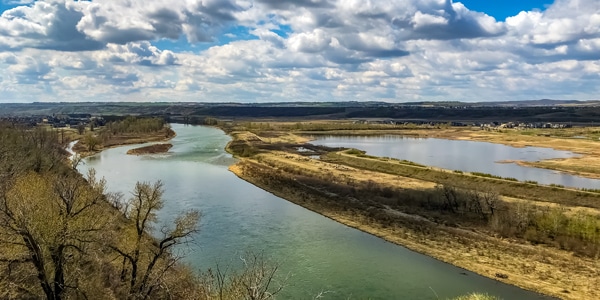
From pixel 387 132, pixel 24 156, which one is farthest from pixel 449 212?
pixel 387 132

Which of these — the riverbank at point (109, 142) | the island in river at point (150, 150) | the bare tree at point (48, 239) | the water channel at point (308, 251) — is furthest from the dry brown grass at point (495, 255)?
the riverbank at point (109, 142)

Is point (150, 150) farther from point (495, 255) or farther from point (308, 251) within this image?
point (495, 255)

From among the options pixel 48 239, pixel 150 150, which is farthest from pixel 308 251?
pixel 150 150

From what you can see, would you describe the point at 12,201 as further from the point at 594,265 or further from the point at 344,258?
the point at 594,265

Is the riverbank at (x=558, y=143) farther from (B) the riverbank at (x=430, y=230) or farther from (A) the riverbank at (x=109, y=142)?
(A) the riverbank at (x=109, y=142)

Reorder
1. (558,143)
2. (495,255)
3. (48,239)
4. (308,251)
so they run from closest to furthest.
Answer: (48,239) < (495,255) < (308,251) < (558,143)

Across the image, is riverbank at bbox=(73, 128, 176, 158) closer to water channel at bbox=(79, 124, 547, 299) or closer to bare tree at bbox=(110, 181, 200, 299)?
water channel at bbox=(79, 124, 547, 299)
